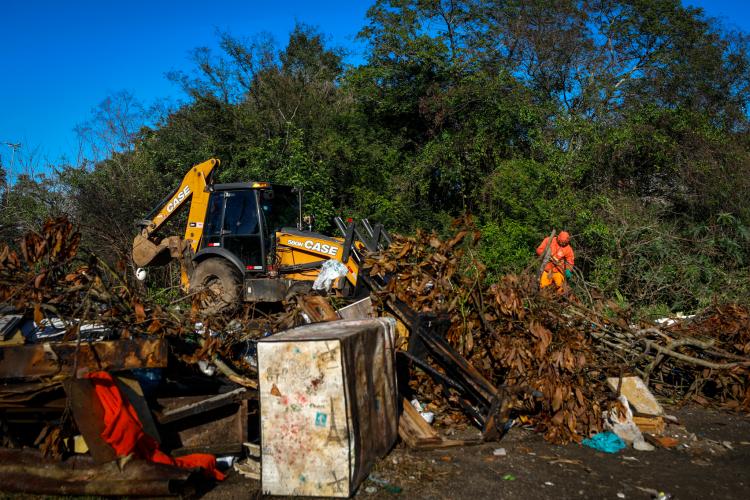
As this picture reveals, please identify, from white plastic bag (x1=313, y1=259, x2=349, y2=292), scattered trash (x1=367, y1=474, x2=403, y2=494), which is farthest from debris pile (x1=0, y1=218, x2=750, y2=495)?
white plastic bag (x1=313, y1=259, x2=349, y2=292)

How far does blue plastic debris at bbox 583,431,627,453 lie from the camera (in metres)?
4.90

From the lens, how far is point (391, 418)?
15.1 feet

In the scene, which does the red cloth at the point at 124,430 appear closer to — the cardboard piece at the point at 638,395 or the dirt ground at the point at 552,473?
the dirt ground at the point at 552,473

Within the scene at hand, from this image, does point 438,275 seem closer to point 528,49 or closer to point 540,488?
point 540,488

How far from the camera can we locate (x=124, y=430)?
4.02m

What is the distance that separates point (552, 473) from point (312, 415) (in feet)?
6.14

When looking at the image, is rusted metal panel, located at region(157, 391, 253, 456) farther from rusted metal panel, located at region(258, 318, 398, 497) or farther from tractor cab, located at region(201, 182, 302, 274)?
tractor cab, located at region(201, 182, 302, 274)

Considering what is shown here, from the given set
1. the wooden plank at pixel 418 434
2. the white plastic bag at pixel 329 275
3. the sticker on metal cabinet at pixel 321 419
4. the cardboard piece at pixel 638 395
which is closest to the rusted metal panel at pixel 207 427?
the sticker on metal cabinet at pixel 321 419

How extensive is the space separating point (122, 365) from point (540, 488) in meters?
3.08

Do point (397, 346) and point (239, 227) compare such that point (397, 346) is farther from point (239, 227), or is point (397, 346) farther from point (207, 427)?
point (239, 227)

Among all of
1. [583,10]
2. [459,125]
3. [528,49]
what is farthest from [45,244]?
[583,10]

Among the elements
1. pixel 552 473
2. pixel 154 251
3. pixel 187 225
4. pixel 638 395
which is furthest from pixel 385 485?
pixel 154 251

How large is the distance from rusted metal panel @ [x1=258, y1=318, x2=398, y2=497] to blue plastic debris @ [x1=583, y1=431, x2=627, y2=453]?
81.4 inches

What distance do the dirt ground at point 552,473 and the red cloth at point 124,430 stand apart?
16.0 inches
